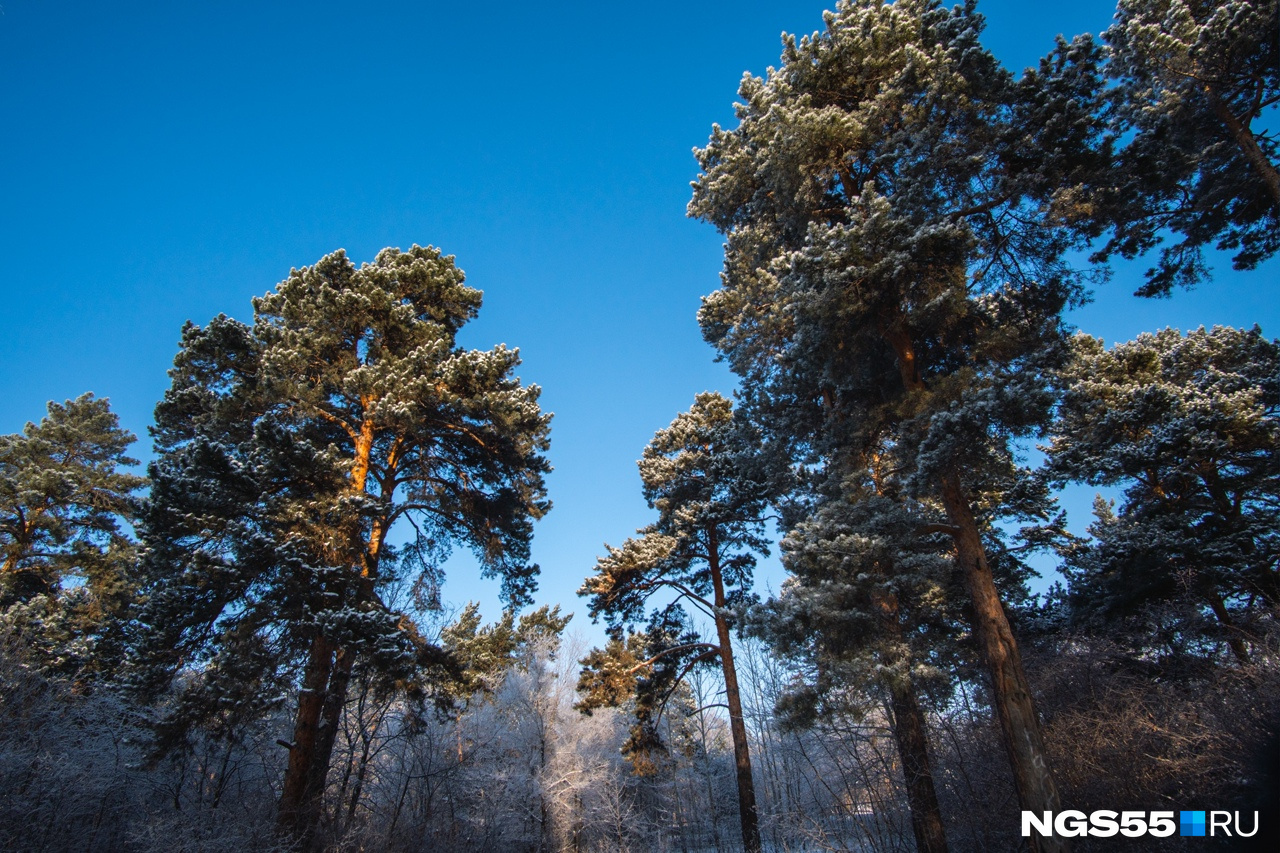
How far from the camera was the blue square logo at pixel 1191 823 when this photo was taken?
7203mm

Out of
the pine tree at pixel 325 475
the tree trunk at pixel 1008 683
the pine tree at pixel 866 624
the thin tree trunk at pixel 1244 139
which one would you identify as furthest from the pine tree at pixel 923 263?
the pine tree at pixel 325 475

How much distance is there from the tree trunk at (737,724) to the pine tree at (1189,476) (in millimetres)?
9676

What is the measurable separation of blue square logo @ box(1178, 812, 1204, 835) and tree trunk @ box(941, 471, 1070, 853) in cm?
259

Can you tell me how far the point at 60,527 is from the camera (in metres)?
16.2

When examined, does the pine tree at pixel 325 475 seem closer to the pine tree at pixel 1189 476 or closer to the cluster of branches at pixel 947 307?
the cluster of branches at pixel 947 307

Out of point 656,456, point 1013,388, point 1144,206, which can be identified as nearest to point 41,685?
point 656,456

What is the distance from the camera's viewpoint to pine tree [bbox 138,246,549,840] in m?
8.68

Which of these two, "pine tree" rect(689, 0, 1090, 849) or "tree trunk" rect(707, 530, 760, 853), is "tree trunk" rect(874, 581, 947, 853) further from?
"tree trunk" rect(707, 530, 760, 853)

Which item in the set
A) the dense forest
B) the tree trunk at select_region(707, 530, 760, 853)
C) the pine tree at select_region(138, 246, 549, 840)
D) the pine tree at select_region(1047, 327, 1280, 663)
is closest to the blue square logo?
the dense forest

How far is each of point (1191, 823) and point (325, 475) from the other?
47.1ft

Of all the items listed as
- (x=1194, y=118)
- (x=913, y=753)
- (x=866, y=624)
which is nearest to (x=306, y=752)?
(x=866, y=624)

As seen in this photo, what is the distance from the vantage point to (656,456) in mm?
19719

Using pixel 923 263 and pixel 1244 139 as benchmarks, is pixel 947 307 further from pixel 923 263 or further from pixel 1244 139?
pixel 1244 139

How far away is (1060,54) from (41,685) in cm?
2341
